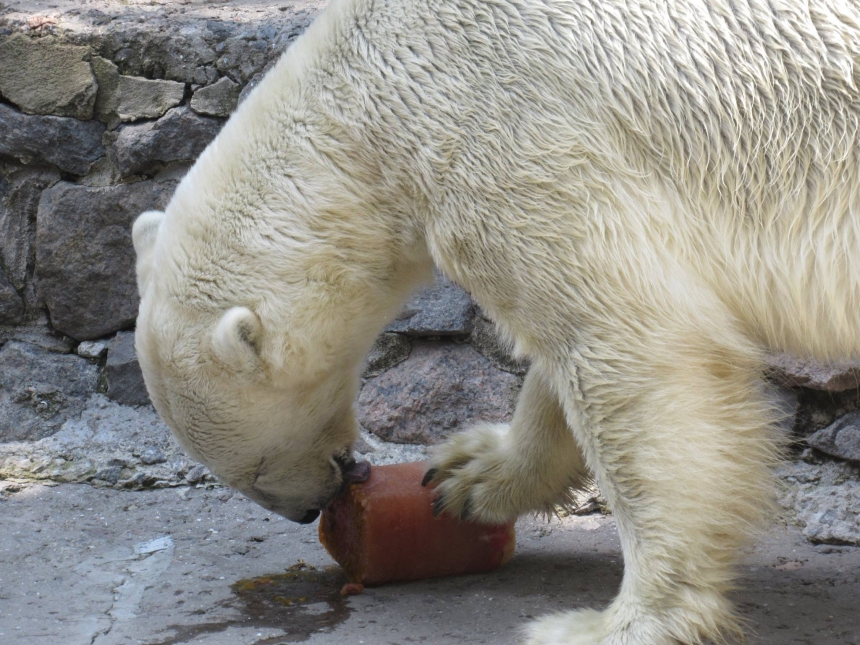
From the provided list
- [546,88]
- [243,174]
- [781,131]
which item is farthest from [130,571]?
[781,131]

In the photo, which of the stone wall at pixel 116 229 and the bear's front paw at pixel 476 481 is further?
the stone wall at pixel 116 229

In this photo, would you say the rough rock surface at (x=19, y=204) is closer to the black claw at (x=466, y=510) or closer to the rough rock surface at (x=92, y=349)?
the rough rock surface at (x=92, y=349)

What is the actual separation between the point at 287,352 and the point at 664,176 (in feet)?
3.06

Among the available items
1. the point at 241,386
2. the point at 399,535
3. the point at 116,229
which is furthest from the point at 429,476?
the point at 116,229

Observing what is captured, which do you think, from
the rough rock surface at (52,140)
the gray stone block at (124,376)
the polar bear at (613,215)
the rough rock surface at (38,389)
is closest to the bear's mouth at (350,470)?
the polar bear at (613,215)

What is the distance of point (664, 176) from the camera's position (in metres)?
2.15

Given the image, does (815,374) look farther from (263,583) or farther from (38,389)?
(38,389)

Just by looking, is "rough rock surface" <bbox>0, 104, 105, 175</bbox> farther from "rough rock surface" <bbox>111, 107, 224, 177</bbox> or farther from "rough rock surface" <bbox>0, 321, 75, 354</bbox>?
"rough rock surface" <bbox>0, 321, 75, 354</bbox>

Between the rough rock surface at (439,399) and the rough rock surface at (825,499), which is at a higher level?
the rough rock surface at (439,399)

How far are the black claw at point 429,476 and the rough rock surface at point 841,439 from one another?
1298mm

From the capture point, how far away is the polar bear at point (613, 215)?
2076 millimetres

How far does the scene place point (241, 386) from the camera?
2.47 meters

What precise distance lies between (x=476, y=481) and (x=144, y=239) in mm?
1108

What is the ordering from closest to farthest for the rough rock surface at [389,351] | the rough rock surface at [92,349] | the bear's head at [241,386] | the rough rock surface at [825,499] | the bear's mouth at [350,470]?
the bear's head at [241,386] → the bear's mouth at [350,470] → the rough rock surface at [825,499] → the rough rock surface at [389,351] → the rough rock surface at [92,349]
